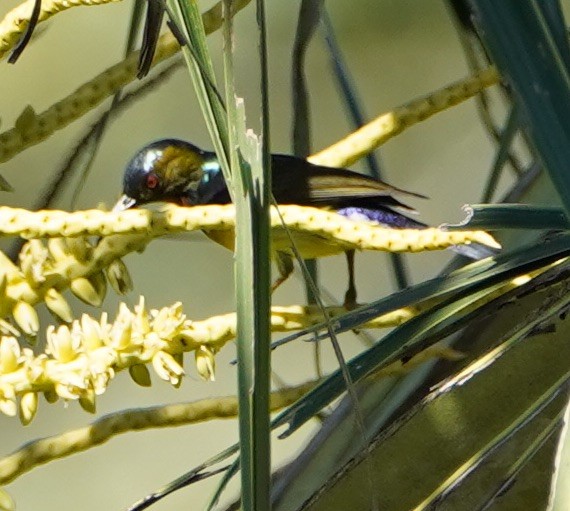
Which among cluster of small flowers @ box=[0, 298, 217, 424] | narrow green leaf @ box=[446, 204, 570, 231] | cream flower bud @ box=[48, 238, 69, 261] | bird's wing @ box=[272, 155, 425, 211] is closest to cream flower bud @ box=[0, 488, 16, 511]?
cluster of small flowers @ box=[0, 298, 217, 424]

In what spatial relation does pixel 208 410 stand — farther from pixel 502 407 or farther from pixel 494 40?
pixel 494 40

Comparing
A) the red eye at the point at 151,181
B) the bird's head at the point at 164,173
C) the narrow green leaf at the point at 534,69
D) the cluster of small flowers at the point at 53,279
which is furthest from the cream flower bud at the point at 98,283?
the red eye at the point at 151,181

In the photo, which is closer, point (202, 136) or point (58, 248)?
point (58, 248)

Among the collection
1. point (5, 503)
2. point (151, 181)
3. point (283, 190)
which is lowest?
point (5, 503)

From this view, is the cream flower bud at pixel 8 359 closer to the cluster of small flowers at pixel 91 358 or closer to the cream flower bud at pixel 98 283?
the cluster of small flowers at pixel 91 358

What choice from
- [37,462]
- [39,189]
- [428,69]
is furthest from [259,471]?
[428,69]

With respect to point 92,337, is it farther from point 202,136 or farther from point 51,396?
point 202,136

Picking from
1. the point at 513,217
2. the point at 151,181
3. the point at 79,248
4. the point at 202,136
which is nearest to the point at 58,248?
the point at 79,248
